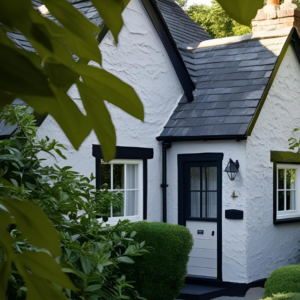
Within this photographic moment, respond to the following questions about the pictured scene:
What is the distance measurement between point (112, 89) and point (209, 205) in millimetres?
8345

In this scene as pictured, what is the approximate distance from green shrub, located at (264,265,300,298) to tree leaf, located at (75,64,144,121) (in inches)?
256

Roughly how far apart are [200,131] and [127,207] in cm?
183

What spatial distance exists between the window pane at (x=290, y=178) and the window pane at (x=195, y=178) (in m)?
2.14

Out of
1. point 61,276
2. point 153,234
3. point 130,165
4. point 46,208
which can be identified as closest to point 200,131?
point 130,165

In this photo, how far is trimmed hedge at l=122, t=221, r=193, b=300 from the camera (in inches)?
257

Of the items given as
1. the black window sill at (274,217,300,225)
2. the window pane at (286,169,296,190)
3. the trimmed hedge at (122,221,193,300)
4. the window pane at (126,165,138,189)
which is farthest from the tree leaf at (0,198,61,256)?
the window pane at (286,169,296,190)

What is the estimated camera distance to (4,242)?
425 mm

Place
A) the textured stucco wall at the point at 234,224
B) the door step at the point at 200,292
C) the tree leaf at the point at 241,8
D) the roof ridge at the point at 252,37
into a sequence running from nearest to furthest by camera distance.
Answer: the tree leaf at the point at 241,8, the door step at the point at 200,292, the textured stucco wall at the point at 234,224, the roof ridge at the point at 252,37

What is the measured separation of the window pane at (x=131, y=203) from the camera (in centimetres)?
831

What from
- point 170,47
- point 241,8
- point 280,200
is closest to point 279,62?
point 170,47

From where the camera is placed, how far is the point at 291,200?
32.0ft

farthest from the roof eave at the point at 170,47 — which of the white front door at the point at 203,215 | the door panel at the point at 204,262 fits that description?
the door panel at the point at 204,262

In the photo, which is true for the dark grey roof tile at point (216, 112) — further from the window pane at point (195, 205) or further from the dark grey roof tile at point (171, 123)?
the window pane at point (195, 205)

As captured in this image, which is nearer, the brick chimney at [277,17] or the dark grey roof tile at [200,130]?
the dark grey roof tile at [200,130]
